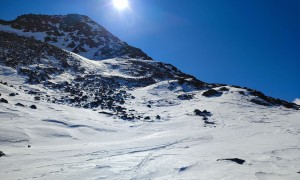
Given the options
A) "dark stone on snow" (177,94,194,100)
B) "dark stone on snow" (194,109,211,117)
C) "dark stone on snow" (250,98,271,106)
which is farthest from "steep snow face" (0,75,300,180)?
"dark stone on snow" (177,94,194,100)

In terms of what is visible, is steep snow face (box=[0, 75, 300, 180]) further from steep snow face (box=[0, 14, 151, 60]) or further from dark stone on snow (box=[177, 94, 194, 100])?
steep snow face (box=[0, 14, 151, 60])

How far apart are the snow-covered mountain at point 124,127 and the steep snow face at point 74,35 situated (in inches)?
772

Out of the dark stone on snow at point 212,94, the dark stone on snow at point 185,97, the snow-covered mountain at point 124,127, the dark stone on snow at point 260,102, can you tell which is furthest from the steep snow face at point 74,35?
the dark stone on snow at point 260,102

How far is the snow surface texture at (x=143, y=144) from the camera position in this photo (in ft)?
28.1

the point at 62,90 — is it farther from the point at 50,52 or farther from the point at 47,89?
the point at 50,52

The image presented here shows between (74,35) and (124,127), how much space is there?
60229 millimetres

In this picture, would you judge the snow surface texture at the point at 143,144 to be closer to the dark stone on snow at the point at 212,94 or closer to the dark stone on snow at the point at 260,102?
the dark stone on snow at the point at 260,102

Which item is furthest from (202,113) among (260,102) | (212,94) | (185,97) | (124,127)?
(260,102)

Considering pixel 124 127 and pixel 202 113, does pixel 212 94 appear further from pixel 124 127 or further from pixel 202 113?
pixel 124 127

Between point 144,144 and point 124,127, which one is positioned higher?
point 124,127

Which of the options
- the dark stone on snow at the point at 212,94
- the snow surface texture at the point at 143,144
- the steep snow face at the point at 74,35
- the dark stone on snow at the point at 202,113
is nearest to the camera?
the snow surface texture at the point at 143,144

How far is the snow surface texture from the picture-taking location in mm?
8562

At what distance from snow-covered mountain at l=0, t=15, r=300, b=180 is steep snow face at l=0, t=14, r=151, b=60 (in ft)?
64.4

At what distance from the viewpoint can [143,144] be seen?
13266mm
